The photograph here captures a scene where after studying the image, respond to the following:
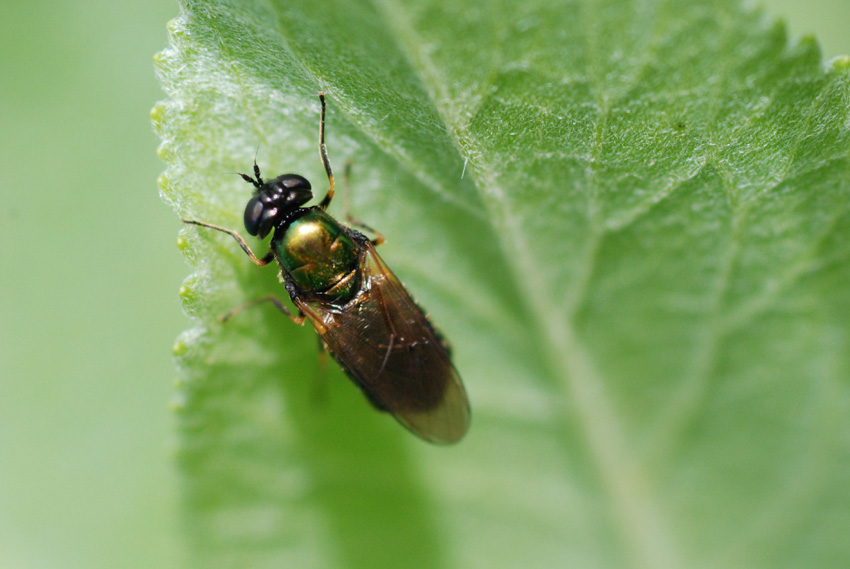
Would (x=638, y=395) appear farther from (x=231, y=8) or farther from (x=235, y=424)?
(x=231, y=8)

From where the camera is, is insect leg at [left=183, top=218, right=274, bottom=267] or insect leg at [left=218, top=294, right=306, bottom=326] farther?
insect leg at [left=218, top=294, right=306, bottom=326]

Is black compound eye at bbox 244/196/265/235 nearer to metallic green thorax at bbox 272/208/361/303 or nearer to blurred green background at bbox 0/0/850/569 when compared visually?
metallic green thorax at bbox 272/208/361/303

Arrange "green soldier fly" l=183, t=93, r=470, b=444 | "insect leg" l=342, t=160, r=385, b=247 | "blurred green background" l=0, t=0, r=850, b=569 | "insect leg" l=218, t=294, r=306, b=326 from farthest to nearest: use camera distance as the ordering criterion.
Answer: "blurred green background" l=0, t=0, r=850, b=569 < "green soldier fly" l=183, t=93, r=470, b=444 < "insect leg" l=342, t=160, r=385, b=247 < "insect leg" l=218, t=294, r=306, b=326

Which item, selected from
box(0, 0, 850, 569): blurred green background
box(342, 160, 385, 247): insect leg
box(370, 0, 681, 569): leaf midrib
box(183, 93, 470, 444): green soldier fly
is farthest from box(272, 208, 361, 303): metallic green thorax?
box(0, 0, 850, 569): blurred green background

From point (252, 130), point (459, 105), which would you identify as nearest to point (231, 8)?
point (252, 130)

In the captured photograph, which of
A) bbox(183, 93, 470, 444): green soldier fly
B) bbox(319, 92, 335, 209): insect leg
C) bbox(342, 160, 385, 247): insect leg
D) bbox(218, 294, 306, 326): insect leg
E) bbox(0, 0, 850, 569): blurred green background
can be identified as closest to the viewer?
bbox(319, 92, 335, 209): insect leg

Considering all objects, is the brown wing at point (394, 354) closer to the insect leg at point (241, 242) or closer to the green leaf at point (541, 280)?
the green leaf at point (541, 280)

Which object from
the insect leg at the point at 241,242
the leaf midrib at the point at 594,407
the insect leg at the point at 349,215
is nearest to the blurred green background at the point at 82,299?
the insect leg at the point at 241,242

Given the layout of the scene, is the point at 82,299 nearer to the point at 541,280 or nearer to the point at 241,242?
the point at 241,242
